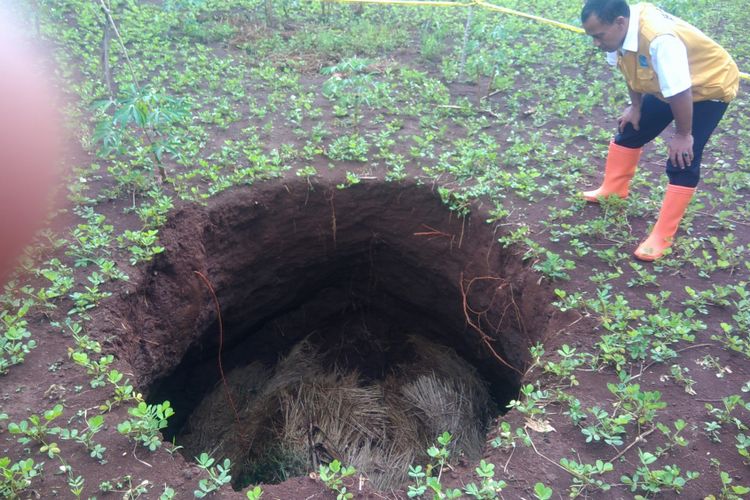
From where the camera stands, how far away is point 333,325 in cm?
513

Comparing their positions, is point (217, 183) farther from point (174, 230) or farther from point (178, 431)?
point (178, 431)

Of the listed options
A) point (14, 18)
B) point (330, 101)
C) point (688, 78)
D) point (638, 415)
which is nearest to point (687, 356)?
point (638, 415)

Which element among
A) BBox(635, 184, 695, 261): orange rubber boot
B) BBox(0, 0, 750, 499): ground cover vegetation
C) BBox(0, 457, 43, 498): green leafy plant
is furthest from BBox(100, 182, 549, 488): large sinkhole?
BBox(0, 457, 43, 498): green leafy plant

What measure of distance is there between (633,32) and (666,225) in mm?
1137

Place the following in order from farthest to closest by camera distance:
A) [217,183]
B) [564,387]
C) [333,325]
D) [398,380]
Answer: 1. [333,325]
2. [398,380]
3. [217,183]
4. [564,387]

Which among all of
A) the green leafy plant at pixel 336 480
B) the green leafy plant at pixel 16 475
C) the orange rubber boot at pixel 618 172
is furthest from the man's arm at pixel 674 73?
the green leafy plant at pixel 16 475

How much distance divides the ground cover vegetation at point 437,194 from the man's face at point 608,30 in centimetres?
115

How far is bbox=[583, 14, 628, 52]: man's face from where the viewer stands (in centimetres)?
279

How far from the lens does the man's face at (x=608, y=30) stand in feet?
9.14

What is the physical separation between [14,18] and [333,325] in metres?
4.32

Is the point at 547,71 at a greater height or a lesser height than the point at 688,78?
lesser

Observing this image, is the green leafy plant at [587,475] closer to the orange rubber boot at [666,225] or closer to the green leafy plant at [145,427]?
the orange rubber boot at [666,225]

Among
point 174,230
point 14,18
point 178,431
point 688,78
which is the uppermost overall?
point 688,78

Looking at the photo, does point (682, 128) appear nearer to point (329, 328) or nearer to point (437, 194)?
point (437, 194)
